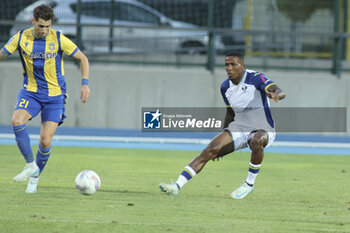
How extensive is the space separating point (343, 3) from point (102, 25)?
19.5 feet

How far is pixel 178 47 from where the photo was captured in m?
18.5

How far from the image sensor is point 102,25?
714 inches

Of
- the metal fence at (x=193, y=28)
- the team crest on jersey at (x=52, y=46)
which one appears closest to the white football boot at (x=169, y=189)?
the team crest on jersey at (x=52, y=46)

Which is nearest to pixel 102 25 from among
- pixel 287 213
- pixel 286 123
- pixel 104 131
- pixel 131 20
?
pixel 131 20

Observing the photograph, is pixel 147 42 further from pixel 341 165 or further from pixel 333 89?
pixel 341 165

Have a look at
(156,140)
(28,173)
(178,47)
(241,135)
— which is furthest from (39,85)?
(178,47)

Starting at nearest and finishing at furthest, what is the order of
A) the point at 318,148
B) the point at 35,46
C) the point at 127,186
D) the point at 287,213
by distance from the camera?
the point at 287,213, the point at 35,46, the point at 127,186, the point at 318,148

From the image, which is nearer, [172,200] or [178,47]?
[172,200]

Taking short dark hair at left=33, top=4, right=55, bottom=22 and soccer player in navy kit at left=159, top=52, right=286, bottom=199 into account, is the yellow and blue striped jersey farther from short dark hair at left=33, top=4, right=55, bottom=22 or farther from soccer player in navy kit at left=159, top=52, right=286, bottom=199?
soccer player in navy kit at left=159, top=52, right=286, bottom=199

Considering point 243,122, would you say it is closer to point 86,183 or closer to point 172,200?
point 172,200

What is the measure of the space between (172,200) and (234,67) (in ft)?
5.87

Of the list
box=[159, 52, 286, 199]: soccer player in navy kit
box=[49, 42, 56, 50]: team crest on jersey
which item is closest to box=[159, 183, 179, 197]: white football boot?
box=[159, 52, 286, 199]: soccer player in navy kit

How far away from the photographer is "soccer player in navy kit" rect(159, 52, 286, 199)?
891 cm

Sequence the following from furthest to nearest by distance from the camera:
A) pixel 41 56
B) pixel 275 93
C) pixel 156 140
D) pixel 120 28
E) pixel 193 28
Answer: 1. pixel 193 28
2. pixel 120 28
3. pixel 156 140
4. pixel 41 56
5. pixel 275 93
